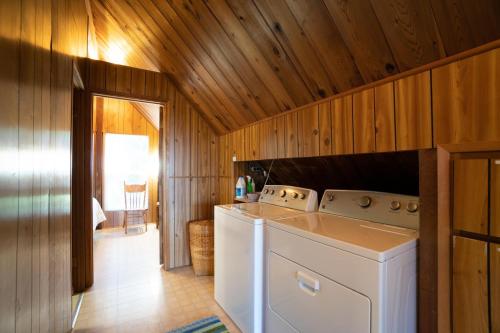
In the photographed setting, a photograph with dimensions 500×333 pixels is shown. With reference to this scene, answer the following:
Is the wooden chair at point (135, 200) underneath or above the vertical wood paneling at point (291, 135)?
underneath

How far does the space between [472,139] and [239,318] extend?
1780 millimetres

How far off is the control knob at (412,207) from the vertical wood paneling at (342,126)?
428 mm

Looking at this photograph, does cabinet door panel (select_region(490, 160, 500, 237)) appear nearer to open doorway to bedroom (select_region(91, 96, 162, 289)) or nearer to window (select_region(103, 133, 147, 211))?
open doorway to bedroom (select_region(91, 96, 162, 289))

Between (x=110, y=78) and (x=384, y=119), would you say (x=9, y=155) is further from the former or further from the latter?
(x=110, y=78)

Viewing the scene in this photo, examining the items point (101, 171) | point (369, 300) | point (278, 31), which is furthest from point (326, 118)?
point (101, 171)

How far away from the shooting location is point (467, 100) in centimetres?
86

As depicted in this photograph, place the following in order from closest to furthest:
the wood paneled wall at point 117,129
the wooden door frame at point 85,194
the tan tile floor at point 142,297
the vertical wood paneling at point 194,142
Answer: the tan tile floor at point 142,297
the wooden door frame at point 85,194
the vertical wood paneling at point 194,142
the wood paneled wall at point 117,129

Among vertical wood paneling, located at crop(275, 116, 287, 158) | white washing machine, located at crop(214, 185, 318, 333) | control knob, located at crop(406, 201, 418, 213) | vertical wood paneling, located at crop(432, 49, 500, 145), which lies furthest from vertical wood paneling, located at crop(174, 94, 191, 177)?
vertical wood paneling, located at crop(432, 49, 500, 145)

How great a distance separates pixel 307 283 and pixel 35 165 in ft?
4.59

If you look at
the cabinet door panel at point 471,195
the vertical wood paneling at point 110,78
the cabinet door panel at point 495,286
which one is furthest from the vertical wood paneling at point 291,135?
the vertical wood paneling at point 110,78

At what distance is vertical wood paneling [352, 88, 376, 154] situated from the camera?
1.20m

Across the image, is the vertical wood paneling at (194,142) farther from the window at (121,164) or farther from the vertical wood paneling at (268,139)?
the window at (121,164)

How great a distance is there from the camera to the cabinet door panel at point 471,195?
31.3 inches

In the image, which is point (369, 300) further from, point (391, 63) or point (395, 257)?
point (391, 63)
